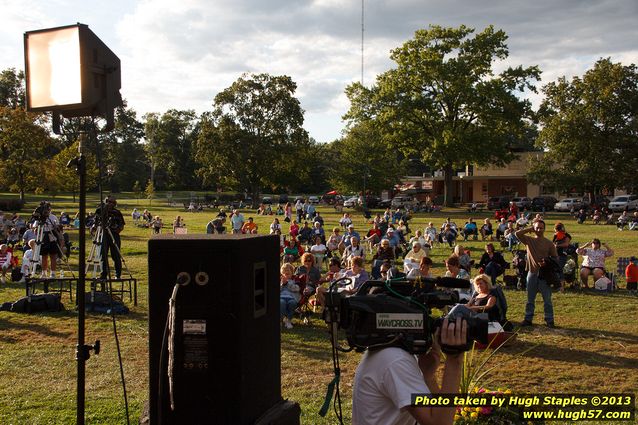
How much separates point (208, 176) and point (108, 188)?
21.2 metres

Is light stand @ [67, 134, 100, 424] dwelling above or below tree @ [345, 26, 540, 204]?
below

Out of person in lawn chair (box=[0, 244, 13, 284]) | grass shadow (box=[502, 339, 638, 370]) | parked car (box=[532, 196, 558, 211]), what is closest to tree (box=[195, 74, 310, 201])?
parked car (box=[532, 196, 558, 211])

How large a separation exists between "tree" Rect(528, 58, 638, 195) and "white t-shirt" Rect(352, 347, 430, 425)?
157 feet

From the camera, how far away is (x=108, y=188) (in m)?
73.6

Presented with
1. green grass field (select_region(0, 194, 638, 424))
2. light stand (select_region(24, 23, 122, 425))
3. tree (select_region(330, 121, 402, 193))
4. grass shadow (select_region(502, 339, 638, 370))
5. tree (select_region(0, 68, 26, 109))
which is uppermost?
tree (select_region(0, 68, 26, 109))

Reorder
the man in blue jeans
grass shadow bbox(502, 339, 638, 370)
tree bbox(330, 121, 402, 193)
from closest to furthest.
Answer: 1. grass shadow bbox(502, 339, 638, 370)
2. the man in blue jeans
3. tree bbox(330, 121, 402, 193)

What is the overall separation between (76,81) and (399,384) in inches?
95.1

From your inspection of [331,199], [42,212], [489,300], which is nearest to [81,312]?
[489,300]

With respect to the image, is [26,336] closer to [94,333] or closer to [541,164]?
[94,333]

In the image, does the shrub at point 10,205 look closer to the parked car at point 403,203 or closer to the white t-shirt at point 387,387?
the parked car at point 403,203

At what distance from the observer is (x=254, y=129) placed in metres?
55.8

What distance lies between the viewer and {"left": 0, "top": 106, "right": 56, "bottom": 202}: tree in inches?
1783

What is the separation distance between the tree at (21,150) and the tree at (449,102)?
84.7 ft

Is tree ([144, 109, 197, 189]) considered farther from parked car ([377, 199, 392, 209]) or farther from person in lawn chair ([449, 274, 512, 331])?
person in lawn chair ([449, 274, 512, 331])
